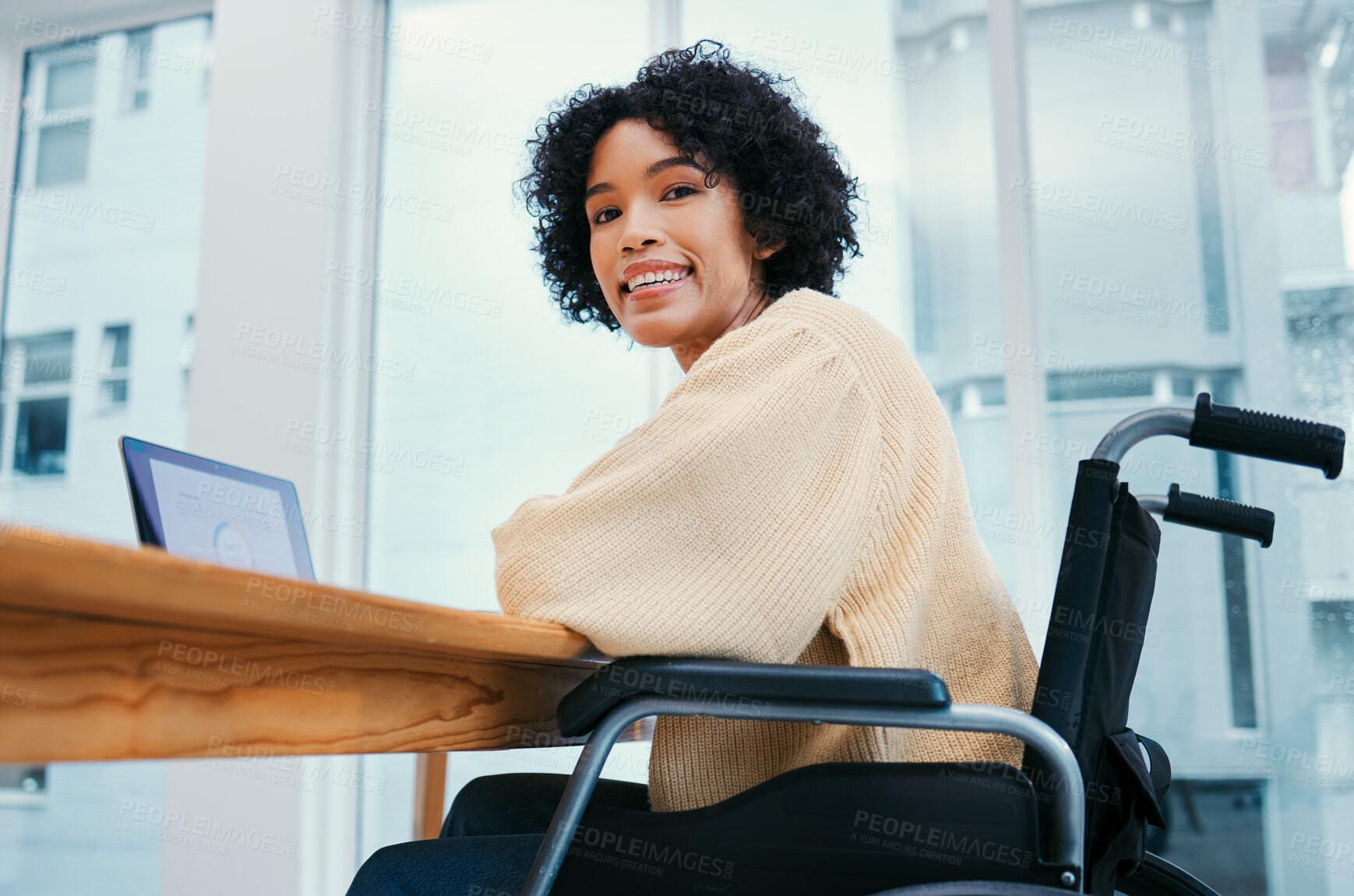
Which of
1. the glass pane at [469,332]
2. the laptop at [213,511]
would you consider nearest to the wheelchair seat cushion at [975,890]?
the laptop at [213,511]

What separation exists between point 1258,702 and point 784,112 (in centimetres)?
163

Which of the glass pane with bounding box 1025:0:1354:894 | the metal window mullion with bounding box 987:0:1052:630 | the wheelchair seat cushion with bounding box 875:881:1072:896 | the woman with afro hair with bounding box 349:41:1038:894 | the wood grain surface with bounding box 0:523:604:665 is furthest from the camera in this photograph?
the metal window mullion with bounding box 987:0:1052:630

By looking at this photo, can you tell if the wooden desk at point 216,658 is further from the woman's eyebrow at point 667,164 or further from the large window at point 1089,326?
the large window at point 1089,326

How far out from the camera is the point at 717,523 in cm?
79

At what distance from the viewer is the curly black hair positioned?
1.25 metres

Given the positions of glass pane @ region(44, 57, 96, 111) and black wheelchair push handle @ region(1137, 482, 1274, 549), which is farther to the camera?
glass pane @ region(44, 57, 96, 111)

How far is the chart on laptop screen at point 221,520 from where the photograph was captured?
1.13m

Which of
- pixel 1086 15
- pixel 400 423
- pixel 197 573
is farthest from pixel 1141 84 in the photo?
pixel 197 573

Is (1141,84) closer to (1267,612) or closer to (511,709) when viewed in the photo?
(1267,612)

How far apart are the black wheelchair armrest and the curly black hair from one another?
69 centimetres

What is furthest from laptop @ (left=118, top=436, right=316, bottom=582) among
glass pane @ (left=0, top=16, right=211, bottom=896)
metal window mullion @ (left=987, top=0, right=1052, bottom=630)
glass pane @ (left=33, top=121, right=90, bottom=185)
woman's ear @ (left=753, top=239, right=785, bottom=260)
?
glass pane @ (left=33, top=121, right=90, bottom=185)

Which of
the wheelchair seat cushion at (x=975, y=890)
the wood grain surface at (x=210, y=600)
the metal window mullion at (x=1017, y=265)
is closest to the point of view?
the wood grain surface at (x=210, y=600)

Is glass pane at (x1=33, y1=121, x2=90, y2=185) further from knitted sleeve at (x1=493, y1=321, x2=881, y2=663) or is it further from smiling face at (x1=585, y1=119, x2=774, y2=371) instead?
knitted sleeve at (x1=493, y1=321, x2=881, y2=663)

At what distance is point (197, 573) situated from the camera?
1.42ft
